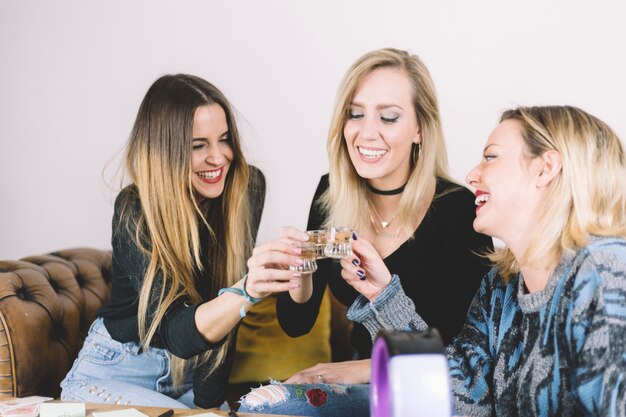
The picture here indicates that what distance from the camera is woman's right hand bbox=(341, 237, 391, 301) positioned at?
2148 millimetres

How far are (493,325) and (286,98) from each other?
1.75m

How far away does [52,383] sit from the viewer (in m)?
2.70

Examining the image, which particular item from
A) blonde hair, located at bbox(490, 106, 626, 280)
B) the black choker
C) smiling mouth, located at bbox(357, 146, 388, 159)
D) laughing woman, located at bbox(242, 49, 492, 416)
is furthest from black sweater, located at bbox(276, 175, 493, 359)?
blonde hair, located at bbox(490, 106, 626, 280)

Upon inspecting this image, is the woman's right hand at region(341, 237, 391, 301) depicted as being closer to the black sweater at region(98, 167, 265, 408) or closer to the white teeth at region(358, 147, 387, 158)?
the white teeth at region(358, 147, 387, 158)

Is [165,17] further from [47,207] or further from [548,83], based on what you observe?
[548,83]

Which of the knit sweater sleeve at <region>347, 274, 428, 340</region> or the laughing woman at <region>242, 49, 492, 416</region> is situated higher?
the laughing woman at <region>242, 49, 492, 416</region>

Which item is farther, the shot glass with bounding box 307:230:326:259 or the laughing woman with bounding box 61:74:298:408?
the laughing woman with bounding box 61:74:298:408

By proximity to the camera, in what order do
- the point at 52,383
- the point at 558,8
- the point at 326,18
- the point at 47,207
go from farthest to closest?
the point at 47,207 → the point at 326,18 → the point at 558,8 → the point at 52,383

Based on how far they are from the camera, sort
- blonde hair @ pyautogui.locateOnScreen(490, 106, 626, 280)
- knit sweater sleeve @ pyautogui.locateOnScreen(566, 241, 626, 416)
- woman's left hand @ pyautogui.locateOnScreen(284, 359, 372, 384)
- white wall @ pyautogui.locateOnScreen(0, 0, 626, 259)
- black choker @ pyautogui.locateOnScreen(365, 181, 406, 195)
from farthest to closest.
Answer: white wall @ pyautogui.locateOnScreen(0, 0, 626, 259)
black choker @ pyautogui.locateOnScreen(365, 181, 406, 195)
woman's left hand @ pyautogui.locateOnScreen(284, 359, 372, 384)
blonde hair @ pyautogui.locateOnScreen(490, 106, 626, 280)
knit sweater sleeve @ pyautogui.locateOnScreen(566, 241, 626, 416)

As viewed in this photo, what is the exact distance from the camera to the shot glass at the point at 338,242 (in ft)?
6.79

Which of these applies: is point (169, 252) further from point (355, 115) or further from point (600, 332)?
point (600, 332)

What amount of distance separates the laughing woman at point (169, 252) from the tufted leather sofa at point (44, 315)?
17 centimetres

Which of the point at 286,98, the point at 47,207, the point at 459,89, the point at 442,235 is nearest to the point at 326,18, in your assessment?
the point at 286,98

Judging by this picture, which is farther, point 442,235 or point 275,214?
point 275,214
